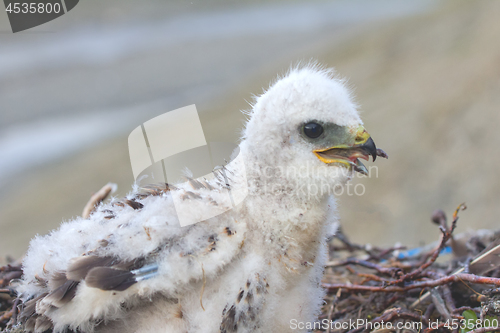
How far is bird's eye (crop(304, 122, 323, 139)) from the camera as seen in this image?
3.89 ft

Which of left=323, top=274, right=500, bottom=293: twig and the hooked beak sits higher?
the hooked beak

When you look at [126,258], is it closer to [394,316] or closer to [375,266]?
[394,316]

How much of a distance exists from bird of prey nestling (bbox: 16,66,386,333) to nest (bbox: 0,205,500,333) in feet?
0.68

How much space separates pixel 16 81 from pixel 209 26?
234 centimetres

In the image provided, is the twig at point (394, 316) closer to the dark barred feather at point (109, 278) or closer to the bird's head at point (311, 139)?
the bird's head at point (311, 139)

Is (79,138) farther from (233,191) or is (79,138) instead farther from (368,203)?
(233,191)

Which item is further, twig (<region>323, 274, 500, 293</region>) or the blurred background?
the blurred background

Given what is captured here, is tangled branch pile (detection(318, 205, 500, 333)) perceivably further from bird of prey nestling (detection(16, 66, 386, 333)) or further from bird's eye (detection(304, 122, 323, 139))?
bird's eye (detection(304, 122, 323, 139))

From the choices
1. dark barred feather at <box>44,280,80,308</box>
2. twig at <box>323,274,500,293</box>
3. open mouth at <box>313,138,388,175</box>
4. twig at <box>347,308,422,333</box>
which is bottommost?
twig at <box>347,308,422,333</box>

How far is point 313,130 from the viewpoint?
1.19 meters

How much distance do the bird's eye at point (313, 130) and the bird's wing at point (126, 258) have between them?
312mm

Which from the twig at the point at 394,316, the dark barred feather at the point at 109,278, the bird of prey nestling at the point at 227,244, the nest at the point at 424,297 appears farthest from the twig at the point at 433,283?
the dark barred feather at the point at 109,278

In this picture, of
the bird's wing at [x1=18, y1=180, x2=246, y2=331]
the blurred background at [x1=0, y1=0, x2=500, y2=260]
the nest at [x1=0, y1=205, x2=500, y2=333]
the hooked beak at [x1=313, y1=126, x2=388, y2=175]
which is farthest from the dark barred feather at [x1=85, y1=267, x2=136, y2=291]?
the blurred background at [x1=0, y1=0, x2=500, y2=260]

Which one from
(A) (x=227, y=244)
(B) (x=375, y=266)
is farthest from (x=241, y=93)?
(A) (x=227, y=244)
